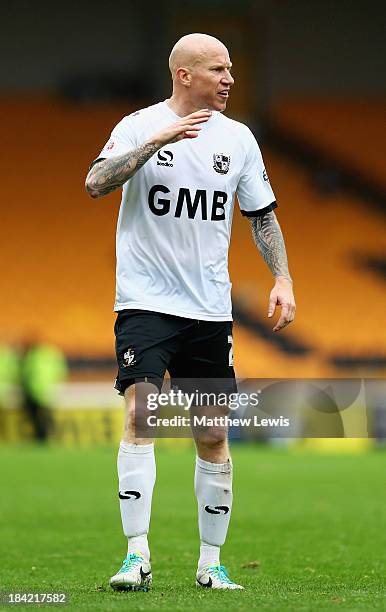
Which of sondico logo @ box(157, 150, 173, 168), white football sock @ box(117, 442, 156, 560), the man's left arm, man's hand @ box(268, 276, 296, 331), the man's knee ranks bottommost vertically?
white football sock @ box(117, 442, 156, 560)

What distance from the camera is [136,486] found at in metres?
5.12

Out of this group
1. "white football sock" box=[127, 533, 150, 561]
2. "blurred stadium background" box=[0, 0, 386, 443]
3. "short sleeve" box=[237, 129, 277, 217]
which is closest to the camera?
"white football sock" box=[127, 533, 150, 561]

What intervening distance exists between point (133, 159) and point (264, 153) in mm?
20615

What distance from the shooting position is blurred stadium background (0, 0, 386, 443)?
23.1 meters

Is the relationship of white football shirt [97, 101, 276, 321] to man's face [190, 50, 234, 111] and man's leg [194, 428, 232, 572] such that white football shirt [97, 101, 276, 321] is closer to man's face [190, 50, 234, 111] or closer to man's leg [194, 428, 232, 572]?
man's face [190, 50, 234, 111]

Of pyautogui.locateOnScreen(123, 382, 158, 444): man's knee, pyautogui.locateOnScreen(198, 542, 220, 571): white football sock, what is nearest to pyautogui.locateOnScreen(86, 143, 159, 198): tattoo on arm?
pyautogui.locateOnScreen(123, 382, 158, 444): man's knee

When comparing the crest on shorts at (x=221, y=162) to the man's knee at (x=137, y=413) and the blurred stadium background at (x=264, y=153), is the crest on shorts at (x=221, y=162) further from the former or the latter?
the blurred stadium background at (x=264, y=153)

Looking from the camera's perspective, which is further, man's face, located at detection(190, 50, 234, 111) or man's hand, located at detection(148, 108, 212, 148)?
man's face, located at detection(190, 50, 234, 111)

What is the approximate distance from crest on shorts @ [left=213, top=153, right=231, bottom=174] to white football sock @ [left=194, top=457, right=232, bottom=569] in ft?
4.12

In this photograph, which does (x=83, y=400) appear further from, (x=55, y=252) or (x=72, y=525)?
(x=72, y=525)

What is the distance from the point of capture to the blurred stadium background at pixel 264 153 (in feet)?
75.7

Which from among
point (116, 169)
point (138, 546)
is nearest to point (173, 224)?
point (116, 169)

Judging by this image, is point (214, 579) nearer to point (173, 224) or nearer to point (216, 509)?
point (216, 509)

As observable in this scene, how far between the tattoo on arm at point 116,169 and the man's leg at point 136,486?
82 cm
